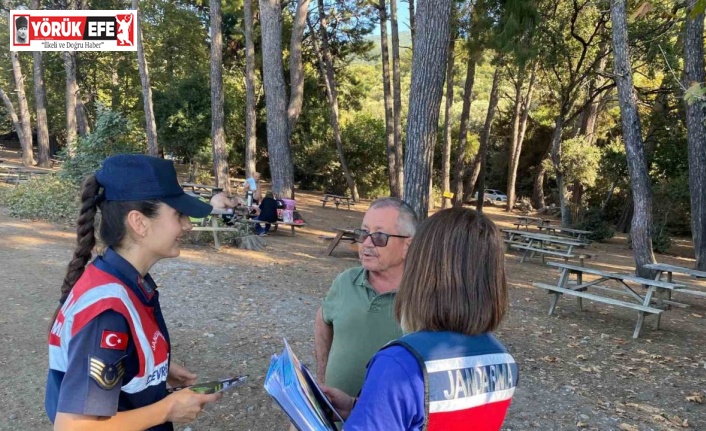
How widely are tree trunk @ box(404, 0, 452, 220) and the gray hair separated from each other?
588 centimetres

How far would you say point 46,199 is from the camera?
1173 centimetres

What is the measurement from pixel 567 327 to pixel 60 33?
60.0 ft

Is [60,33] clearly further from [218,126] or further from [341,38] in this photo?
[341,38]

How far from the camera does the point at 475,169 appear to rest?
22094 millimetres

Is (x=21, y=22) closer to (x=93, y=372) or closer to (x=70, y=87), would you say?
(x=70, y=87)

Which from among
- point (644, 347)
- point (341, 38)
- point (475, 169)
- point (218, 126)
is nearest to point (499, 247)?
point (644, 347)

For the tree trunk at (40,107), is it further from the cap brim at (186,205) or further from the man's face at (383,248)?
the cap brim at (186,205)

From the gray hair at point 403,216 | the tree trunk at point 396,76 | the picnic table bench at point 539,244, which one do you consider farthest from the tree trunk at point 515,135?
the gray hair at point 403,216

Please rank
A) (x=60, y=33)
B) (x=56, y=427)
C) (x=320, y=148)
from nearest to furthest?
(x=56, y=427) → (x=60, y=33) → (x=320, y=148)

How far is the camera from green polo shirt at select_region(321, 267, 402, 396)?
1.99 m

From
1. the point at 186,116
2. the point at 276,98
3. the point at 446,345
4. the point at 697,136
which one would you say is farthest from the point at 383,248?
the point at 186,116

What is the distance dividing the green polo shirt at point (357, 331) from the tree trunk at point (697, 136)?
360 inches

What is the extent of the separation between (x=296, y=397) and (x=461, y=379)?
421mm

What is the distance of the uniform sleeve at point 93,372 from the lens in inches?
49.2
